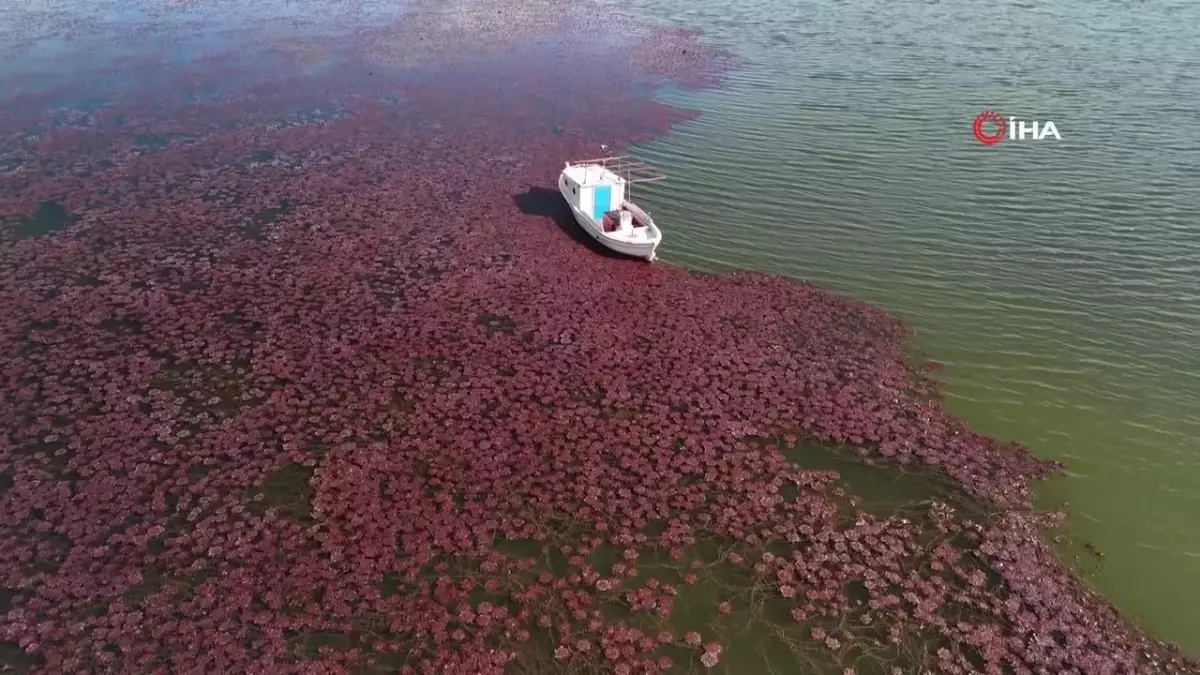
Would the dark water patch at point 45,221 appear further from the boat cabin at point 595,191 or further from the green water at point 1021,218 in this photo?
the green water at point 1021,218

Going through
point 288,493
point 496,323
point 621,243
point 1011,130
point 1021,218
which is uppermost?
point 1011,130

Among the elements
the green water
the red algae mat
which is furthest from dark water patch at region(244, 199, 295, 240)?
the green water

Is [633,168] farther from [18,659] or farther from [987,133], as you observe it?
[18,659]

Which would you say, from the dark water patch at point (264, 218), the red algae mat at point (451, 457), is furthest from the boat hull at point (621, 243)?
the dark water patch at point (264, 218)

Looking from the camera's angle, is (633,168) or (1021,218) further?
(633,168)

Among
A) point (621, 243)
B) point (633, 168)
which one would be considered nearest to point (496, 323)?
point (621, 243)

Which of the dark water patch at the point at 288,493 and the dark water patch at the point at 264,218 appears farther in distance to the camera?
the dark water patch at the point at 264,218

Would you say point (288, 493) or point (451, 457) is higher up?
point (451, 457)
